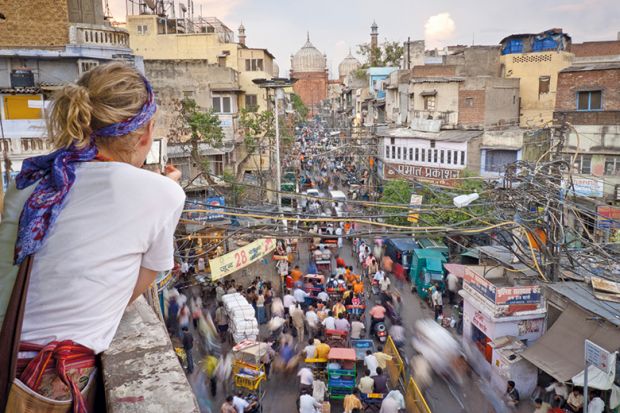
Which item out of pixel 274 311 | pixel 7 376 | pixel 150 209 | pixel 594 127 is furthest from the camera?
pixel 594 127

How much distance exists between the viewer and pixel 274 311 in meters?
14.7

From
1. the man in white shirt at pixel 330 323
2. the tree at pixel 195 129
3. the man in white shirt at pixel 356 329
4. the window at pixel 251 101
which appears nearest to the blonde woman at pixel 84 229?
the man in white shirt at pixel 330 323

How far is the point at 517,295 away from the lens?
12.0 metres

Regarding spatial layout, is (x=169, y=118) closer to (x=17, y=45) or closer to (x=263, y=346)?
(x=17, y=45)

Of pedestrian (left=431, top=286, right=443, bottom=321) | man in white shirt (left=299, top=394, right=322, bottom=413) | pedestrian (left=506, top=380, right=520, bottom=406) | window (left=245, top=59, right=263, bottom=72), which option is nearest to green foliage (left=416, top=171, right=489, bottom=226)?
pedestrian (left=431, top=286, right=443, bottom=321)

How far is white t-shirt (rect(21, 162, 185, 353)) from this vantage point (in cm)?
158

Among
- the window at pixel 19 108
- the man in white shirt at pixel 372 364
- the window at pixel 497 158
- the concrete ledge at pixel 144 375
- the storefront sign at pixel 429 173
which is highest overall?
the window at pixel 19 108

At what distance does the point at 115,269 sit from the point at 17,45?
18531 mm

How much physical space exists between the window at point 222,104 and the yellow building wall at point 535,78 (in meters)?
17.7

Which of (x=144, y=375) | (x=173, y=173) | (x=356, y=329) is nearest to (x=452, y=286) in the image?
(x=356, y=329)

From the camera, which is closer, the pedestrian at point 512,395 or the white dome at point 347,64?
the pedestrian at point 512,395

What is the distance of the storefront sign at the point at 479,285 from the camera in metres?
12.2

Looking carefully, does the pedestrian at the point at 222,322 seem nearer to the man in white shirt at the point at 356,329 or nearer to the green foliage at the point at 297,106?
the man in white shirt at the point at 356,329

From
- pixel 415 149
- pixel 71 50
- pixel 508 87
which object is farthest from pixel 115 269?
pixel 508 87
